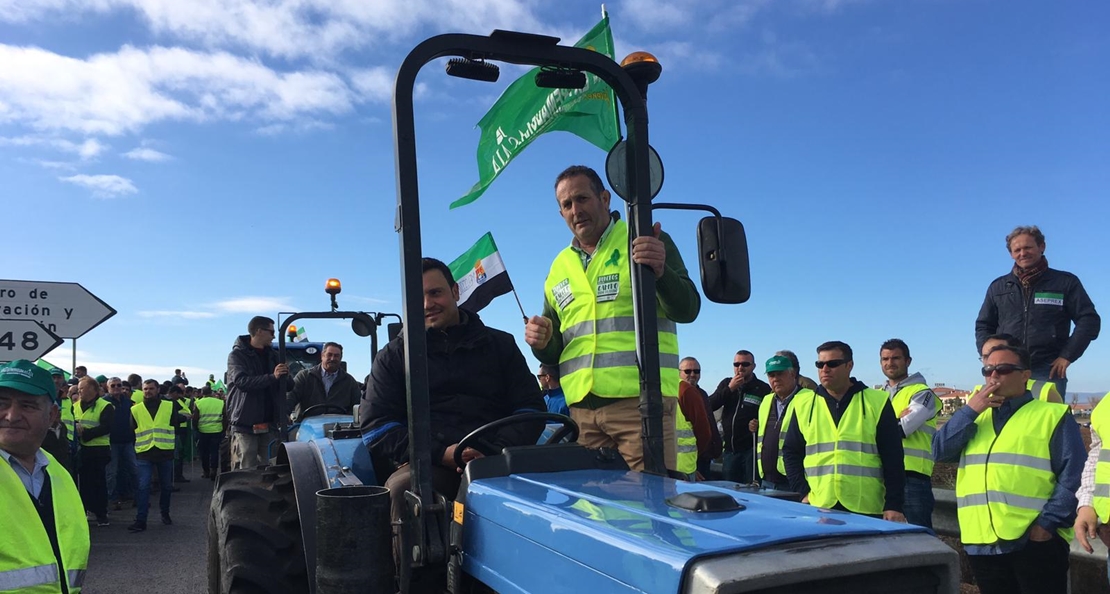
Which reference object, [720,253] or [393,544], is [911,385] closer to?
[720,253]

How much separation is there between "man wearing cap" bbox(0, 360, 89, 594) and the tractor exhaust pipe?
1.21 meters

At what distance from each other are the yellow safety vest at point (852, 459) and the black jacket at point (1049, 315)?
5.58 feet

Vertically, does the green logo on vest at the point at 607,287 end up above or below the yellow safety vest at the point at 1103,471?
above

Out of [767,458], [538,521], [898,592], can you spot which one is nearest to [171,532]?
[767,458]

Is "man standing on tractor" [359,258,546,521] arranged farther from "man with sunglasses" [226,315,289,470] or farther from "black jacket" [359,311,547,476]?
"man with sunglasses" [226,315,289,470]

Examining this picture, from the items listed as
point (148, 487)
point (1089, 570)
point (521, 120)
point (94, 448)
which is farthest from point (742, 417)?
point (94, 448)

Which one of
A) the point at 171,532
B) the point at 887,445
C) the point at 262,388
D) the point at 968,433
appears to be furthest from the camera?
the point at 171,532

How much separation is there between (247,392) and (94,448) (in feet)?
10.4

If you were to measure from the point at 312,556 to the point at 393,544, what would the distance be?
1.74 feet

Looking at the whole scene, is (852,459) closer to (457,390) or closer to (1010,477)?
(1010,477)

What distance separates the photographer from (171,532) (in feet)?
30.3

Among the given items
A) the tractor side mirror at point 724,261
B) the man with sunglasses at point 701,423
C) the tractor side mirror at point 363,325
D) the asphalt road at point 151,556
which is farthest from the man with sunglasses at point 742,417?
the tractor side mirror at point 724,261

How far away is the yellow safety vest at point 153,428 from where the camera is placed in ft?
33.3

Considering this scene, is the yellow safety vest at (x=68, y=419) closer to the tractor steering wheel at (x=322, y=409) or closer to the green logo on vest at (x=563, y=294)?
the tractor steering wheel at (x=322, y=409)
